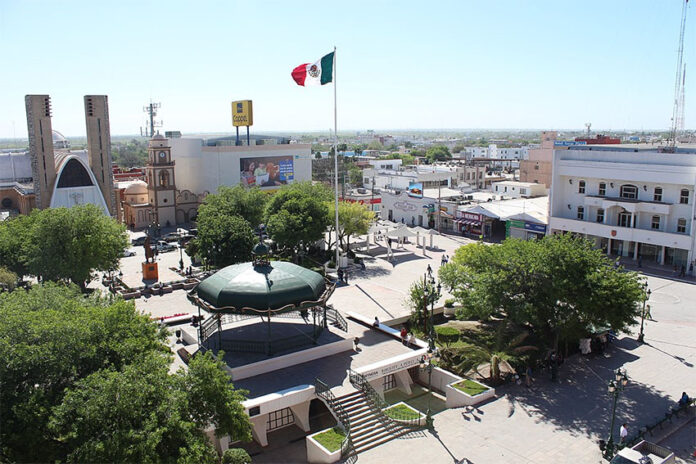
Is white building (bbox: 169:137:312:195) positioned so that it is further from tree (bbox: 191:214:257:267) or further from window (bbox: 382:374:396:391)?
window (bbox: 382:374:396:391)

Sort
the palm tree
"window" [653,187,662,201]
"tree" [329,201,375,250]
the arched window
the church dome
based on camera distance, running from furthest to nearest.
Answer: the church dome
the arched window
"tree" [329,201,375,250]
"window" [653,187,662,201]
the palm tree

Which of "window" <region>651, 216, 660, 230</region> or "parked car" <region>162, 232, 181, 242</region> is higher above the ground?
"window" <region>651, 216, 660, 230</region>

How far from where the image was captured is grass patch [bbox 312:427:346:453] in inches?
760

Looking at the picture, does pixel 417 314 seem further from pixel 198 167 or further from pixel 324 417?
pixel 198 167

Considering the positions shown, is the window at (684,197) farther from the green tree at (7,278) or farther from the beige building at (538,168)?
the green tree at (7,278)

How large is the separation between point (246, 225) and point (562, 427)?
1045 inches

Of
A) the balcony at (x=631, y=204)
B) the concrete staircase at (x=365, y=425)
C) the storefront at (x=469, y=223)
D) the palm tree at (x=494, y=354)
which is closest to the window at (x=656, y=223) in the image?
the balcony at (x=631, y=204)

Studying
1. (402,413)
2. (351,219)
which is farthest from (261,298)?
(351,219)

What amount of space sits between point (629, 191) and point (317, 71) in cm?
2866

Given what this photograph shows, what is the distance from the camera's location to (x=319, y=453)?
1920cm

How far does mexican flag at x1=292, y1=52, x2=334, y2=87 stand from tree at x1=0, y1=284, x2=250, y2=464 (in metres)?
23.5

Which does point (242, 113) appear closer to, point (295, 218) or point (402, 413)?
point (295, 218)

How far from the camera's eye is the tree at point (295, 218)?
141 feet

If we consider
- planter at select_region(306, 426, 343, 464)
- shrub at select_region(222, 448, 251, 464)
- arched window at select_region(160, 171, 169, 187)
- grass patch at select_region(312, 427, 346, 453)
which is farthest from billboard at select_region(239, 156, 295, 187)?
shrub at select_region(222, 448, 251, 464)
